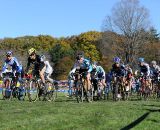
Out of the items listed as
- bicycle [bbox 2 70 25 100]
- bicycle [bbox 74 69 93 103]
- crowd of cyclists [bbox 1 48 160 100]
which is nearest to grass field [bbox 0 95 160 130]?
bicycle [bbox 74 69 93 103]

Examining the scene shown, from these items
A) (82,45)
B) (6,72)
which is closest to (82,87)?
(6,72)

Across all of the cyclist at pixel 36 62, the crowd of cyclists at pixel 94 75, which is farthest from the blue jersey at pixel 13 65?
the cyclist at pixel 36 62

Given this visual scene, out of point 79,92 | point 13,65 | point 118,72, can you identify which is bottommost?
point 79,92

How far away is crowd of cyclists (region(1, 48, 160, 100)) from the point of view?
771 inches

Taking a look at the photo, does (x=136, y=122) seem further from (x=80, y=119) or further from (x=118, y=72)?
(x=118, y=72)

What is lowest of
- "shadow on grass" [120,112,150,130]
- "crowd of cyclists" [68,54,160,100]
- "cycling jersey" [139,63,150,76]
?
"shadow on grass" [120,112,150,130]

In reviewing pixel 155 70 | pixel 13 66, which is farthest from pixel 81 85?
pixel 155 70

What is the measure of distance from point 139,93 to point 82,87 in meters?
7.08

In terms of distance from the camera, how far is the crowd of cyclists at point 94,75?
19.6 metres

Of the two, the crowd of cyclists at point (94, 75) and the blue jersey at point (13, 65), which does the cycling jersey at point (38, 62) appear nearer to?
the crowd of cyclists at point (94, 75)

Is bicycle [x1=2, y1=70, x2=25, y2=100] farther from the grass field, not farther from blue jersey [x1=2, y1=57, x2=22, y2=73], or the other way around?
the grass field

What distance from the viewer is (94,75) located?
24.5 meters

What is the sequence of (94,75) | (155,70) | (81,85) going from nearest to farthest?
(81,85) < (94,75) < (155,70)

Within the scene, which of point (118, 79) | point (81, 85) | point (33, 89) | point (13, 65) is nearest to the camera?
point (81, 85)
